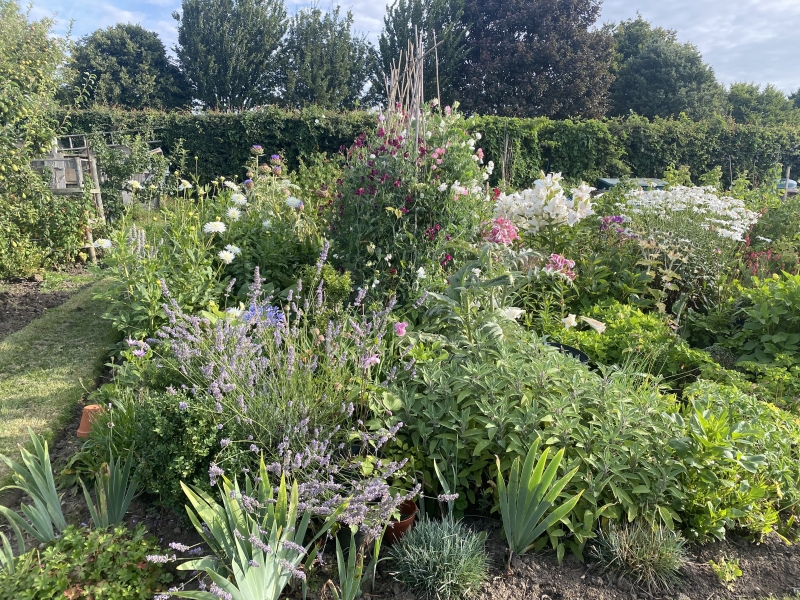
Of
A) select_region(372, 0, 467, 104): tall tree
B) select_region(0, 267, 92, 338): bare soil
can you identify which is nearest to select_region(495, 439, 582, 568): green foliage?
select_region(0, 267, 92, 338): bare soil

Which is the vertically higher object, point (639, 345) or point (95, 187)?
point (95, 187)

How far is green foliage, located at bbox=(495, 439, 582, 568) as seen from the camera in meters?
1.78

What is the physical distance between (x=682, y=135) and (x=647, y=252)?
11.9 meters

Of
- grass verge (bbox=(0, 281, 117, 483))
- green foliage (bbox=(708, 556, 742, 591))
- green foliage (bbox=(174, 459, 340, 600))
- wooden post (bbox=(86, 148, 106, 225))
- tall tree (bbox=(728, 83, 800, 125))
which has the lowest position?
green foliage (bbox=(708, 556, 742, 591))

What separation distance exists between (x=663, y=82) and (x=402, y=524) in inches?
1190

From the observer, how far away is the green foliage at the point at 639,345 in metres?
3.17

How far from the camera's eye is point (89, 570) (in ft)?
5.63

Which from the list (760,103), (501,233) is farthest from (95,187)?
(760,103)

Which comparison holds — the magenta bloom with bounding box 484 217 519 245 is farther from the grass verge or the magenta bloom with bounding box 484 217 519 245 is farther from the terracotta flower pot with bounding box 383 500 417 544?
the grass verge

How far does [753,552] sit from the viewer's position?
2018 mm

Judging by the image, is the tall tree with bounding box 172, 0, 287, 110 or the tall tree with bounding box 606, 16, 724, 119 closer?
the tall tree with bounding box 172, 0, 287, 110

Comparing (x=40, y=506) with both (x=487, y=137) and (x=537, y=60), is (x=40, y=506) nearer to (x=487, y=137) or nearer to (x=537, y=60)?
(x=487, y=137)

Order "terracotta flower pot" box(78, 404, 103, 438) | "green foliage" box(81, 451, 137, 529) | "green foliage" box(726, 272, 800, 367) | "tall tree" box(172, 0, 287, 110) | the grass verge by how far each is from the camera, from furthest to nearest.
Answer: "tall tree" box(172, 0, 287, 110) → "green foliage" box(726, 272, 800, 367) → the grass verge → "terracotta flower pot" box(78, 404, 103, 438) → "green foliage" box(81, 451, 137, 529)

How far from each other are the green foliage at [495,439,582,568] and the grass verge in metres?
2.54
